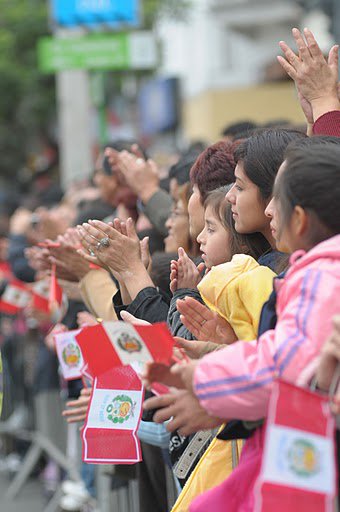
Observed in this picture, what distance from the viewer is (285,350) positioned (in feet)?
8.83

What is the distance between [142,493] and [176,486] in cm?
47

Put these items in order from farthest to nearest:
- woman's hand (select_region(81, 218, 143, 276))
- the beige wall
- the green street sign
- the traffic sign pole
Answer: the beige wall → the traffic sign pole → the green street sign → woman's hand (select_region(81, 218, 143, 276))

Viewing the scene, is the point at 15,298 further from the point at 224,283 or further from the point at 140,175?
the point at 224,283

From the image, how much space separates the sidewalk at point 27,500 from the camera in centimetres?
839

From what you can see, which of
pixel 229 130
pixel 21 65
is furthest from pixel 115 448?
pixel 21 65

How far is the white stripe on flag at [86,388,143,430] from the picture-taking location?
3.63 metres

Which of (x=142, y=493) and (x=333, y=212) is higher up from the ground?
(x=333, y=212)

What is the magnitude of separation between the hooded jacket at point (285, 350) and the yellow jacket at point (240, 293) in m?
0.39

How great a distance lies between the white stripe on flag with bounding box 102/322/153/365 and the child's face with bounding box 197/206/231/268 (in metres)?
0.86

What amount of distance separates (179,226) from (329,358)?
7.20 feet

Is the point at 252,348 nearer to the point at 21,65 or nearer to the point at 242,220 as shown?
the point at 242,220

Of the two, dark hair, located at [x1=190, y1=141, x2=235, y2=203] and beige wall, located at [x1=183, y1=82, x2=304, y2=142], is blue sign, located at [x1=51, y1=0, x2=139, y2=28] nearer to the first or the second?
dark hair, located at [x1=190, y1=141, x2=235, y2=203]

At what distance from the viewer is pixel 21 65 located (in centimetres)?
2816

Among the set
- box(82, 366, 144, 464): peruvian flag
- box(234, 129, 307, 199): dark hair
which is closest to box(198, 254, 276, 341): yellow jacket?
box(234, 129, 307, 199): dark hair
